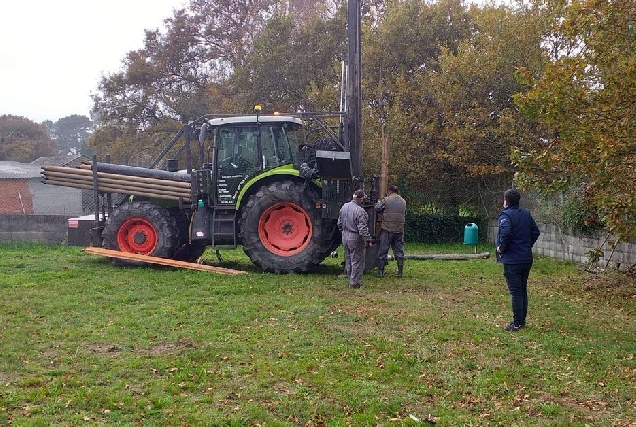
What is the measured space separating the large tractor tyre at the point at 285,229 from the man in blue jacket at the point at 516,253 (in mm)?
4493

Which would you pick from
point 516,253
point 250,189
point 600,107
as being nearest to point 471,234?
point 250,189

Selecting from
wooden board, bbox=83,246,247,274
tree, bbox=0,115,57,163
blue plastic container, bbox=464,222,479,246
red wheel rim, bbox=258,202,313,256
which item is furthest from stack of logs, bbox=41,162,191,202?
tree, bbox=0,115,57,163

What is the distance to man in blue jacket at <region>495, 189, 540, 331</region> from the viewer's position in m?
7.85

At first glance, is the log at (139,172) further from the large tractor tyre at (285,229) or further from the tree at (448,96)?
the tree at (448,96)

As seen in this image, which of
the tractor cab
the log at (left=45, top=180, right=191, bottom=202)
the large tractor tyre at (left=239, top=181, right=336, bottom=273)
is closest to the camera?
the large tractor tyre at (left=239, top=181, right=336, bottom=273)

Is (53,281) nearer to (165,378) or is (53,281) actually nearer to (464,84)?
(165,378)

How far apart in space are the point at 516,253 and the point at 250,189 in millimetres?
5713

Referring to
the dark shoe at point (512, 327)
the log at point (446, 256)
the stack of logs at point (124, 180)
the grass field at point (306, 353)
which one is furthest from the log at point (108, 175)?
the dark shoe at point (512, 327)

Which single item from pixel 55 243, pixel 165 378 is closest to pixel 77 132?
pixel 55 243

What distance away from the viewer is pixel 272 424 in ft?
15.7

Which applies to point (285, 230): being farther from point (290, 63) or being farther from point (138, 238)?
point (290, 63)

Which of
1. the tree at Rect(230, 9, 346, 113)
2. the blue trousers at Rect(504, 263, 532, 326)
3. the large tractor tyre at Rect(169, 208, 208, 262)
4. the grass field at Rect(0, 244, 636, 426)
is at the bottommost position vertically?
the grass field at Rect(0, 244, 636, 426)

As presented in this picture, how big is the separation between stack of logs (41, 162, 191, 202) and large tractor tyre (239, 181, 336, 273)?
152cm

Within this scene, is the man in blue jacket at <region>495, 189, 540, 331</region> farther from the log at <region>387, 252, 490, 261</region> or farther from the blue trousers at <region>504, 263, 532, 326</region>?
the log at <region>387, 252, 490, 261</region>
